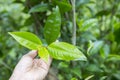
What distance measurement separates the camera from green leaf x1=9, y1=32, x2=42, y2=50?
95 cm

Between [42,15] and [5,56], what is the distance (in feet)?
1.46

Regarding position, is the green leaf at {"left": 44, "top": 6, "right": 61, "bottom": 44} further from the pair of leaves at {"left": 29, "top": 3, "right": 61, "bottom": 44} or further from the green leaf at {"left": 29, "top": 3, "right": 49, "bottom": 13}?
the green leaf at {"left": 29, "top": 3, "right": 49, "bottom": 13}

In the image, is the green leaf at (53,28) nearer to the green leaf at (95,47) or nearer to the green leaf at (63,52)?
the green leaf at (63,52)

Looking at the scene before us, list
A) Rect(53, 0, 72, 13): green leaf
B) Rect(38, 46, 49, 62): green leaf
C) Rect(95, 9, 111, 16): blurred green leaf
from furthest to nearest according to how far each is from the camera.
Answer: Rect(95, 9, 111, 16): blurred green leaf → Rect(53, 0, 72, 13): green leaf → Rect(38, 46, 49, 62): green leaf

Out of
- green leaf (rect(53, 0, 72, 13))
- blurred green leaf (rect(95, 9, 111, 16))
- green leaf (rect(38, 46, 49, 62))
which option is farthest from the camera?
blurred green leaf (rect(95, 9, 111, 16))

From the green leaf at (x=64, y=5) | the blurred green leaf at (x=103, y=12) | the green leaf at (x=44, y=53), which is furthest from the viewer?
the blurred green leaf at (x=103, y=12)

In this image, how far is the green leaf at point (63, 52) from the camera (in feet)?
3.11

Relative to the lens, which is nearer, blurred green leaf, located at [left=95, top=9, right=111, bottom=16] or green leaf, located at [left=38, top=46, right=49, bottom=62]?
green leaf, located at [left=38, top=46, right=49, bottom=62]

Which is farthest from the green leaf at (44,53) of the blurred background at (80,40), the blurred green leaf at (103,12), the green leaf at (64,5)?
the blurred green leaf at (103,12)

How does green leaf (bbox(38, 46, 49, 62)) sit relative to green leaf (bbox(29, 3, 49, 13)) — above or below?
below

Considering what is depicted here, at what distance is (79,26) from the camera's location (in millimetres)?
1344

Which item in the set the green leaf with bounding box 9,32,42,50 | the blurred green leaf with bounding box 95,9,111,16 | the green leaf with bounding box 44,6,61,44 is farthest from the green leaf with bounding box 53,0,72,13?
the blurred green leaf with bounding box 95,9,111,16

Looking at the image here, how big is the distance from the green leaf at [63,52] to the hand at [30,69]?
0.08 meters

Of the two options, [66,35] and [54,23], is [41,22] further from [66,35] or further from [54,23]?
[54,23]
